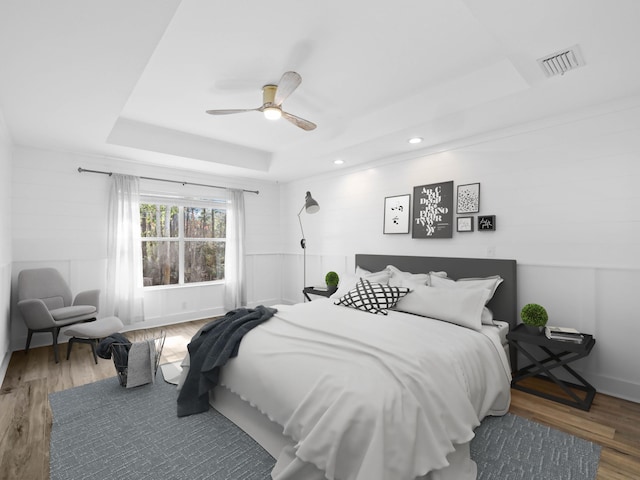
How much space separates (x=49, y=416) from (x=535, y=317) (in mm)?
3913

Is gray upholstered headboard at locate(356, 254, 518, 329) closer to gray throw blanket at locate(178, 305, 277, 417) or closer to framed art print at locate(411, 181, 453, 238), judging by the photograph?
framed art print at locate(411, 181, 453, 238)

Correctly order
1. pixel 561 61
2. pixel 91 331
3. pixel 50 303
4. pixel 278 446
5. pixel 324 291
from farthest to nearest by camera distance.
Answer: pixel 324 291 → pixel 50 303 → pixel 91 331 → pixel 561 61 → pixel 278 446

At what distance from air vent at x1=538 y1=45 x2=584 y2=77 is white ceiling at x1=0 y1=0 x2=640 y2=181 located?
5 cm

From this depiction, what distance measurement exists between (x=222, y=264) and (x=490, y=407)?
461cm

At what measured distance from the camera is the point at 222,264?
589 cm

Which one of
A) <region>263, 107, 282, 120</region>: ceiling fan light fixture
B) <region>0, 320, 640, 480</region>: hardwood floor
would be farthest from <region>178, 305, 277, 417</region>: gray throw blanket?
<region>263, 107, 282, 120</region>: ceiling fan light fixture

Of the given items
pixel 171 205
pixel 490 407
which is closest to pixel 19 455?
pixel 490 407

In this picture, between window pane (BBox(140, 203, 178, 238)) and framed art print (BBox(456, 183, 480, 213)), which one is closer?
framed art print (BBox(456, 183, 480, 213))

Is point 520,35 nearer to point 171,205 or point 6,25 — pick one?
point 6,25

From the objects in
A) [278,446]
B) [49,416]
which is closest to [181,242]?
[49,416]

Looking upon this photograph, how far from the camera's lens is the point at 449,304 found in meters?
3.05

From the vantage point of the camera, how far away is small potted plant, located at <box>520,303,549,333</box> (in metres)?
2.85

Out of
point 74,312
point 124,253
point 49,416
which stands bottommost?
point 49,416

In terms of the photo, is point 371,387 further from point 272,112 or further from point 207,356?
point 272,112
